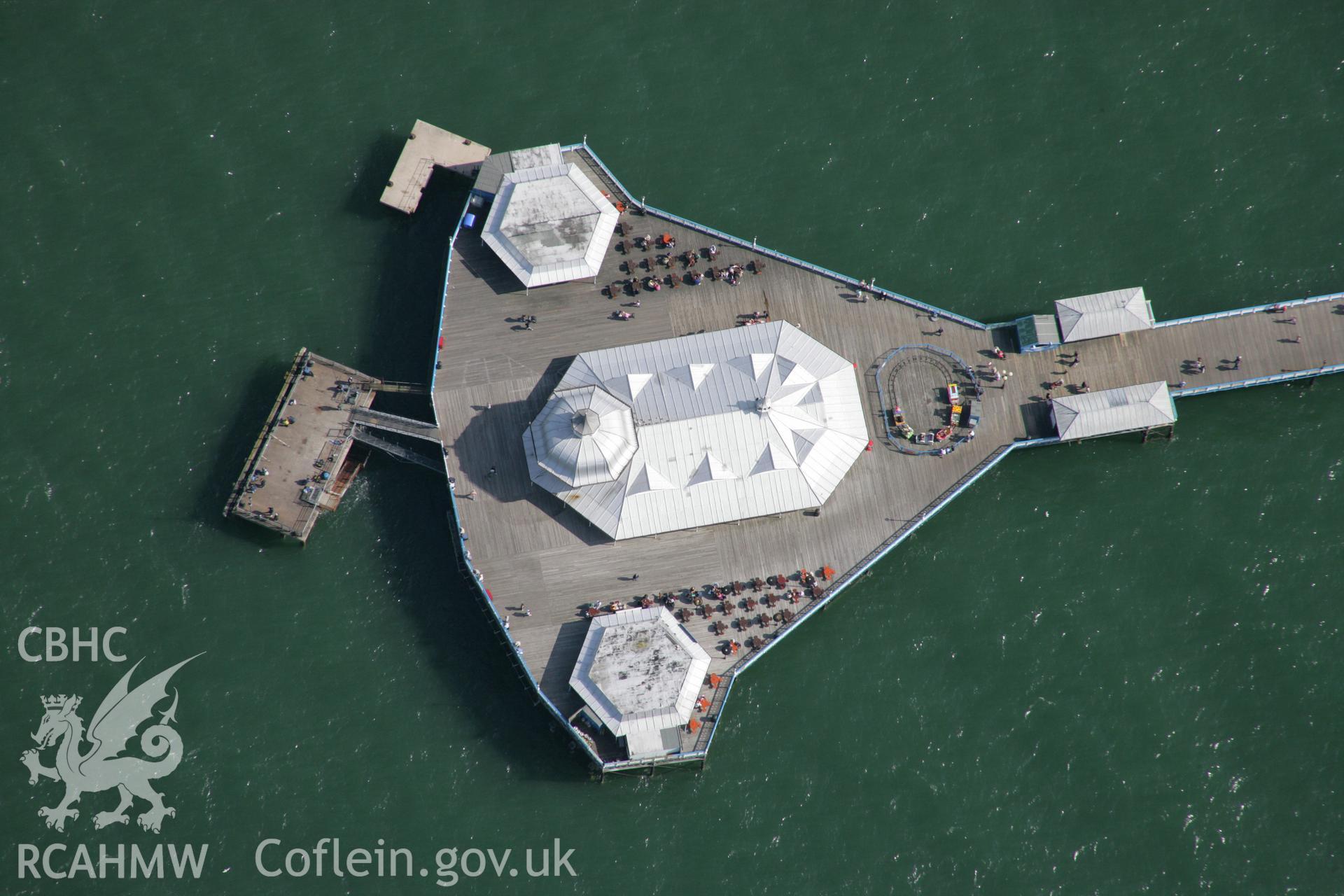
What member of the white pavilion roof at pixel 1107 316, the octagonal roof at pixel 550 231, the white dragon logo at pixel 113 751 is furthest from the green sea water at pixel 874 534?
the octagonal roof at pixel 550 231

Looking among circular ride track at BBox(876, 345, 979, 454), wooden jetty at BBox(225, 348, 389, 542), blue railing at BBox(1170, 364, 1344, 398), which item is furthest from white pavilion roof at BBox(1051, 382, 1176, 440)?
wooden jetty at BBox(225, 348, 389, 542)

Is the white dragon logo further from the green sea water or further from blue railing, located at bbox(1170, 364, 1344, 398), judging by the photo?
blue railing, located at bbox(1170, 364, 1344, 398)

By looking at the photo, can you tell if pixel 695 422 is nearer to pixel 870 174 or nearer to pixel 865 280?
pixel 865 280

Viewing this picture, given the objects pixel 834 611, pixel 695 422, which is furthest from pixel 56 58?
pixel 834 611

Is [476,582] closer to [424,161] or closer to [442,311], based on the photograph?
[442,311]

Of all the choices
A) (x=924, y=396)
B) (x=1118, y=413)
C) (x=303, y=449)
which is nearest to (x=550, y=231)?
(x=303, y=449)
